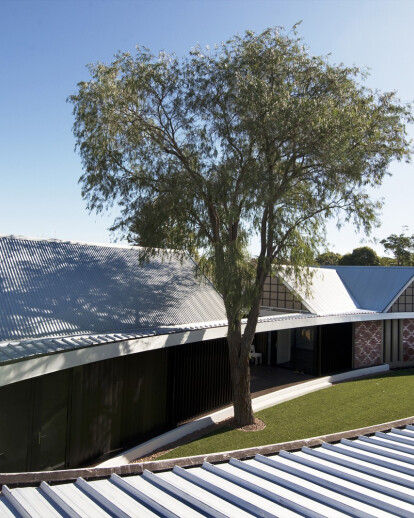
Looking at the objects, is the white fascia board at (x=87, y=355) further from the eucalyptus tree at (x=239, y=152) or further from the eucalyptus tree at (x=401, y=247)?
the eucalyptus tree at (x=401, y=247)

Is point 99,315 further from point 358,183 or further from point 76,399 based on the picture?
point 358,183

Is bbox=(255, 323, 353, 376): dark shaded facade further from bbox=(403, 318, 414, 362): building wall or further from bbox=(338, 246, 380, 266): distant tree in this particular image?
bbox=(338, 246, 380, 266): distant tree

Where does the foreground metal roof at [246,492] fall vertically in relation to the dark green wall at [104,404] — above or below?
above

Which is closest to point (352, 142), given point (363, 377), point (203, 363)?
point (203, 363)

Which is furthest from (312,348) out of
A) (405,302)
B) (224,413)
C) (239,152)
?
(239,152)

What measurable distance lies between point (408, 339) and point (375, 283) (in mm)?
3075

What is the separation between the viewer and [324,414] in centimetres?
1203

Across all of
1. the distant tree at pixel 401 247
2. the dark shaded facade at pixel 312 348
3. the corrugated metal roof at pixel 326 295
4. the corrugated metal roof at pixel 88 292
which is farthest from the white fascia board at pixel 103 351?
the distant tree at pixel 401 247

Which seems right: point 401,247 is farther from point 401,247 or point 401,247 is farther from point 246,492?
point 246,492

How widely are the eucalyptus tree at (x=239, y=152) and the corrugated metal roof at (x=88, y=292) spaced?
1419mm

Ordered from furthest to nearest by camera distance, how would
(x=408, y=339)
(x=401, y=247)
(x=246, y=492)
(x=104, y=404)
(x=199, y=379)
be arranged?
(x=401, y=247)
(x=408, y=339)
(x=199, y=379)
(x=104, y=404)
(x=246, y=492)

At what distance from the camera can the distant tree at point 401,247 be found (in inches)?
1763

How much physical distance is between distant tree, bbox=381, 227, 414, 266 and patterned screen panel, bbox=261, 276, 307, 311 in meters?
32.3

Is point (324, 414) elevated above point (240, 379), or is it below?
below
